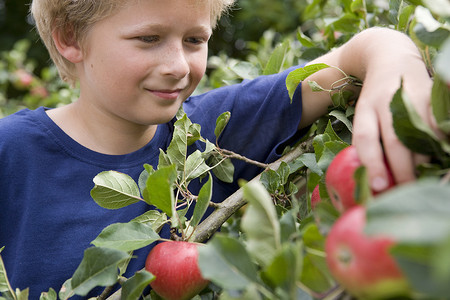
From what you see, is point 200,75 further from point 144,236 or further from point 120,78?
point 144,236

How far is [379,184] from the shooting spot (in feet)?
1.53

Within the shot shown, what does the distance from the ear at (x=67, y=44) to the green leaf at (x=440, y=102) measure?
91 centimetres

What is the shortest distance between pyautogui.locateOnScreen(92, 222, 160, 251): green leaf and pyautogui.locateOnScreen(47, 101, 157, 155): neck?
0.57 m

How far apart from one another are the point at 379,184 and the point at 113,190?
0.46m

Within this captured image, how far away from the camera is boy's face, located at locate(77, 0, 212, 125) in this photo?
979mm

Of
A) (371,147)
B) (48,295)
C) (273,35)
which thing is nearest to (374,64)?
(371,147)

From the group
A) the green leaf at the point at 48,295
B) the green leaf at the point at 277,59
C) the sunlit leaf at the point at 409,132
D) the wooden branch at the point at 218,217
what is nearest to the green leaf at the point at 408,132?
the sunlit leaf at the point at 409,132

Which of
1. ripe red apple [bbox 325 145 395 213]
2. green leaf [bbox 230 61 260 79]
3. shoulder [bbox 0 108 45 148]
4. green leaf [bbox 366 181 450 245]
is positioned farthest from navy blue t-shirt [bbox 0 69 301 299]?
green leaf [bbox 366 181 450 245]

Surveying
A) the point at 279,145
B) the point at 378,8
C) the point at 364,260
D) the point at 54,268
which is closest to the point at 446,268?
the point at 364,260

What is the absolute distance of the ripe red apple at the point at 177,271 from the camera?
0.68 m

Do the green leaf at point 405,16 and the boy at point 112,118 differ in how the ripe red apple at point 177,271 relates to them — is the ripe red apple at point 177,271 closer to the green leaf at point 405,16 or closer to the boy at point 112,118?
the boy at point 112,118

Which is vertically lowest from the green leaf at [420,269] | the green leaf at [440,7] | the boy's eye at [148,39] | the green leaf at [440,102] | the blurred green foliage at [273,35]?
the blurred green foliage at [273,35]

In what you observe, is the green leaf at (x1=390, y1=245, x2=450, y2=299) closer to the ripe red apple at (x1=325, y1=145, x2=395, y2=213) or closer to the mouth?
the ripe red apple at (x1=325, y1=145, x2=395, y2=213)

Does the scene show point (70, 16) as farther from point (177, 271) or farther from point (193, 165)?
point (177, 271)
